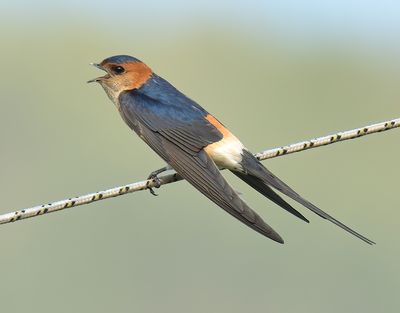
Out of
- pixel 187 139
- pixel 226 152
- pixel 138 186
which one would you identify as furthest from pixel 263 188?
pixel 138 186

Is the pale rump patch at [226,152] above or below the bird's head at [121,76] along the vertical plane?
below

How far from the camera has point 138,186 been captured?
4.08 meters

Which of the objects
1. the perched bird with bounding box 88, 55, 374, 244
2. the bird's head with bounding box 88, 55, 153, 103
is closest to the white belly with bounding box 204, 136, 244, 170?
the perched bird with bounding box 88, 55, 374, 244

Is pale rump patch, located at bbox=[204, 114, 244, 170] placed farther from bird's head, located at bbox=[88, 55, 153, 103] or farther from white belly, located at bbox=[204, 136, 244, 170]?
bird's head, located at bbox=[88, 55, 153, 103]

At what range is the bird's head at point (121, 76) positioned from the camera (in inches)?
210

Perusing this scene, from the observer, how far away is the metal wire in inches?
148

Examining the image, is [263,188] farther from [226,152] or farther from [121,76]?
[121,76]

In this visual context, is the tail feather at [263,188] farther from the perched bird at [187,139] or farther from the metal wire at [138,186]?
the metal wire at [138,186]

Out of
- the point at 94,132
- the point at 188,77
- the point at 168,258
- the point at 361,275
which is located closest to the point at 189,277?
the point at 168,258

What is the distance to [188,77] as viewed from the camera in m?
23.9

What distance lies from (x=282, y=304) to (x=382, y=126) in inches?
438

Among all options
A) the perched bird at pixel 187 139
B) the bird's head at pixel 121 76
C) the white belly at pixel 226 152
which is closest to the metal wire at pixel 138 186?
the perched bird at pixel 187 139

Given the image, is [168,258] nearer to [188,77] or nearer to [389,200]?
[389,200]

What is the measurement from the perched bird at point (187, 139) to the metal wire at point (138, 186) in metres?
0.34
